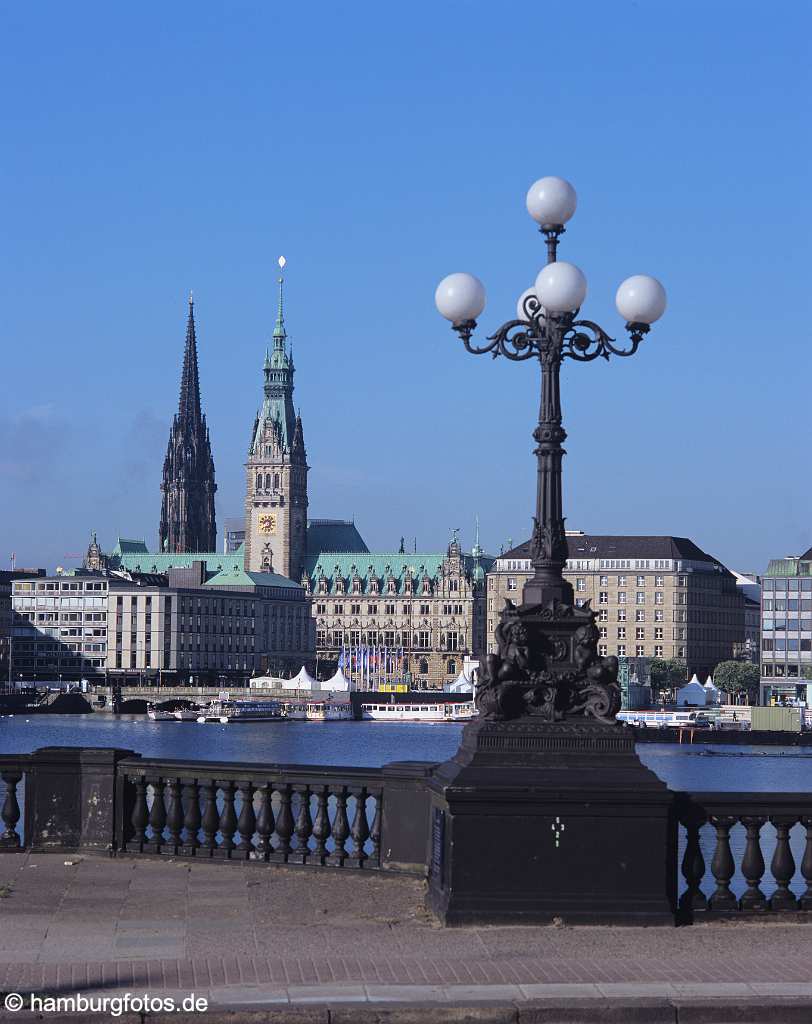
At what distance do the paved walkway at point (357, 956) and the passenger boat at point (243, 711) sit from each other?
164 m

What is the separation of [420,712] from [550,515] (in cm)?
17002

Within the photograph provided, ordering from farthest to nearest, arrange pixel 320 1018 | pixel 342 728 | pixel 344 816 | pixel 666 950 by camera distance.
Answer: pixel 342 728
pixel 344 816
pixel 666 950
pixel 320 1018

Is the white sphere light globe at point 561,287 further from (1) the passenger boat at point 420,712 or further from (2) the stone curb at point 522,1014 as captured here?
(1) the passenger boat at point 420,712

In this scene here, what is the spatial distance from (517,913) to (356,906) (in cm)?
138

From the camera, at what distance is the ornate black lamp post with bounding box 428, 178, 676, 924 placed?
14.5 meters

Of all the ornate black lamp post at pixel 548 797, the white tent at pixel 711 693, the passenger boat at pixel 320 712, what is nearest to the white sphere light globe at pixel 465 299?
the ornate black lamp post at pixel 548 797

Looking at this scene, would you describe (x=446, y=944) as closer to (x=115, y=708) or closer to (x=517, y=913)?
(x=517, y=913)

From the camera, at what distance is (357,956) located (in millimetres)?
13141

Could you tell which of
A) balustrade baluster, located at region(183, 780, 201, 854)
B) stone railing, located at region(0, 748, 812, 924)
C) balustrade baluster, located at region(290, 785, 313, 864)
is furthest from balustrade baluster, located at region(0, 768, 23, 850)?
balustrade baluster, located at region(290, 785, 313, 864)

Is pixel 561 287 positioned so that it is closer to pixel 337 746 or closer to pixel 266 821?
pixel 266 821

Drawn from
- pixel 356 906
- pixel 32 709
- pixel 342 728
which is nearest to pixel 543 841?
pixel 356 906

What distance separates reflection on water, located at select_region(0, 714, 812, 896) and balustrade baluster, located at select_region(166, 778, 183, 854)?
6563 cm

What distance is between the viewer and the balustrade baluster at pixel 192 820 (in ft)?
57.8

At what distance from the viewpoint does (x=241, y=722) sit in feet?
591
